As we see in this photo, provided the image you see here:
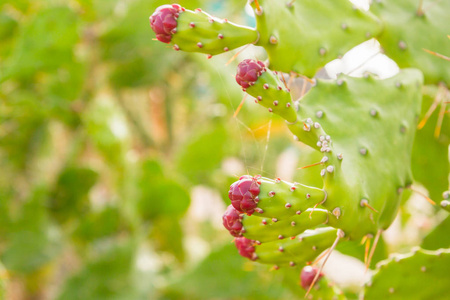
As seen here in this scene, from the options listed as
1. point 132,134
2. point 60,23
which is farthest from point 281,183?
point 132,134

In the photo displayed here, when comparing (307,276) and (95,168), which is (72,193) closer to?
(95,168)

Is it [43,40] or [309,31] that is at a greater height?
[309,31]

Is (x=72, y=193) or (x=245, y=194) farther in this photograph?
(x=72, y=193)

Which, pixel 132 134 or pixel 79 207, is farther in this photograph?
pixel 132 134

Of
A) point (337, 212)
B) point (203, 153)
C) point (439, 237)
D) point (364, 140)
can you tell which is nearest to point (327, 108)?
point (364, 140)

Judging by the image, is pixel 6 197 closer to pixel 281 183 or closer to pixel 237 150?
Answer: pixel 237 150

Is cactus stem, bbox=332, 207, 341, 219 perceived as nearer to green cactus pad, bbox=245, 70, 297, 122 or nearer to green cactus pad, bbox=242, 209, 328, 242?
green cactus pad, bbox=242, 209, 328, 242
